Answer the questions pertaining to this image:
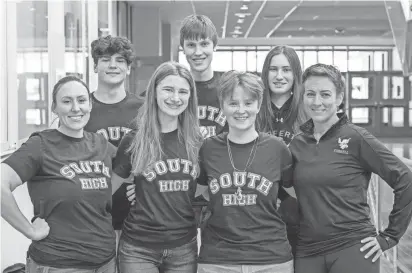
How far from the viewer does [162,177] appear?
2648 millimetres

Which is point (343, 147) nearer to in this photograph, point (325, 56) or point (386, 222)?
point (386, 222)

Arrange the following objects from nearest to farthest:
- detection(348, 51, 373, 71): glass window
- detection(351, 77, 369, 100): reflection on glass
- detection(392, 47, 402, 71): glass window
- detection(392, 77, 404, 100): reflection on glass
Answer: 1. detection(351, 77, 369, 100): reflection on glass
2. detection(392, 77, 404, 100): reflection on glass
3. detection(392, 47, 402, 71): glass window
4. detection(348, 51, 373, 71): glass window

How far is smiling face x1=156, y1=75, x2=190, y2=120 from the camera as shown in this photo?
2.72m

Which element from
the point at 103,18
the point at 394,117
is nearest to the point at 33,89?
the point at 103,18

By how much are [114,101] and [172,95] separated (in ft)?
1.72

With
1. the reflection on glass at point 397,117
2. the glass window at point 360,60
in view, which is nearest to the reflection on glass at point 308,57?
the glass window at point 360,60

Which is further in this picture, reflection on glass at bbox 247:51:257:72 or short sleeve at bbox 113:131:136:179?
reflection on glass at bbox 247:51:257:72

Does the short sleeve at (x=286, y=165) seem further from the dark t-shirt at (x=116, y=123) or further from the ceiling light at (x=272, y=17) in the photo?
the ceiling light at (x=272, y=17)

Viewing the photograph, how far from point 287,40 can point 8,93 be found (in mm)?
16502

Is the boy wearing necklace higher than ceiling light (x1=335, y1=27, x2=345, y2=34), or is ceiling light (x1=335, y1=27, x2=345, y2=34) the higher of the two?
ceiling light (x1=335, y1=27, x2=345, y2=34)

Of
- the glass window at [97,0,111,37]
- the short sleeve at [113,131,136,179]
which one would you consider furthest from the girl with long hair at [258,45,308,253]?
the glass window at [97,0,111,37]

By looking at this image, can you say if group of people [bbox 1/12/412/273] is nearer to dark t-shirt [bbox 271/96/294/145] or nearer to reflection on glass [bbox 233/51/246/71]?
dark t-shirt [bbox 271/96/294/145]

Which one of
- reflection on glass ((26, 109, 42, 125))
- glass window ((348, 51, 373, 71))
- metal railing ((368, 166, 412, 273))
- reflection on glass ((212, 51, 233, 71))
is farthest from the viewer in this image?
glass window ((348, 51, 373, 71))

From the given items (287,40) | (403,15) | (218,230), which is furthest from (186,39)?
(287,40)
